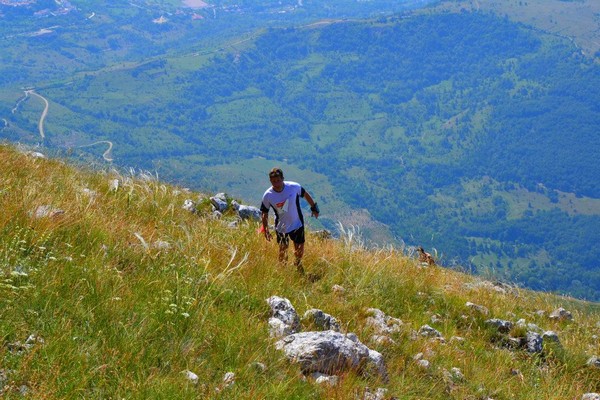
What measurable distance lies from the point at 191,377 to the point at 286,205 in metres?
5.71

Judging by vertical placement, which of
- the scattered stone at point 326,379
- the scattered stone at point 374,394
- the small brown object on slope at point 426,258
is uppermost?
the scattered stone at point 326,379

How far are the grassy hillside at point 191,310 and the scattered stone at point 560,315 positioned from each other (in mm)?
198

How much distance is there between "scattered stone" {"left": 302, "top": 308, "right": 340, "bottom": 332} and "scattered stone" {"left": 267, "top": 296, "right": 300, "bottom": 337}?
236 millimetres

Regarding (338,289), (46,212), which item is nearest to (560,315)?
(338,289)

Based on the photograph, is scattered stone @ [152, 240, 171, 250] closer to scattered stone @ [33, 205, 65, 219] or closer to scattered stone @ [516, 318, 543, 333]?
scattered stone @ [33, 205, 65, 219]

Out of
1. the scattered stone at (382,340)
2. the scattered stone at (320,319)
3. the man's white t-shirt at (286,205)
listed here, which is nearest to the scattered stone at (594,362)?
the scattered stone at (382,340)

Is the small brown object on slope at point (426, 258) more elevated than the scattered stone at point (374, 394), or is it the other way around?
the scattered stone at point (374, 394)

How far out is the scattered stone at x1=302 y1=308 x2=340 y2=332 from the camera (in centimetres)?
648

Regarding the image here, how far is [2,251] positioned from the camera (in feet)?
17.2

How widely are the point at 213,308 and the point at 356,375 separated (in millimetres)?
1530

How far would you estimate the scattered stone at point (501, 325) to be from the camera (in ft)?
29.3

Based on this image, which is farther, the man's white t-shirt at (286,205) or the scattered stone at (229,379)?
the man's white t-shirt at (286,205)

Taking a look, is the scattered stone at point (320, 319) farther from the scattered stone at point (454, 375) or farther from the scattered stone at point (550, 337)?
the scattered stone at point (550, 337)

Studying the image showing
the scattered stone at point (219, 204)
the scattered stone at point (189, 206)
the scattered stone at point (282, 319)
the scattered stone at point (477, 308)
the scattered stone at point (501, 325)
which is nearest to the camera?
the scattered stone at point (282, 319)
